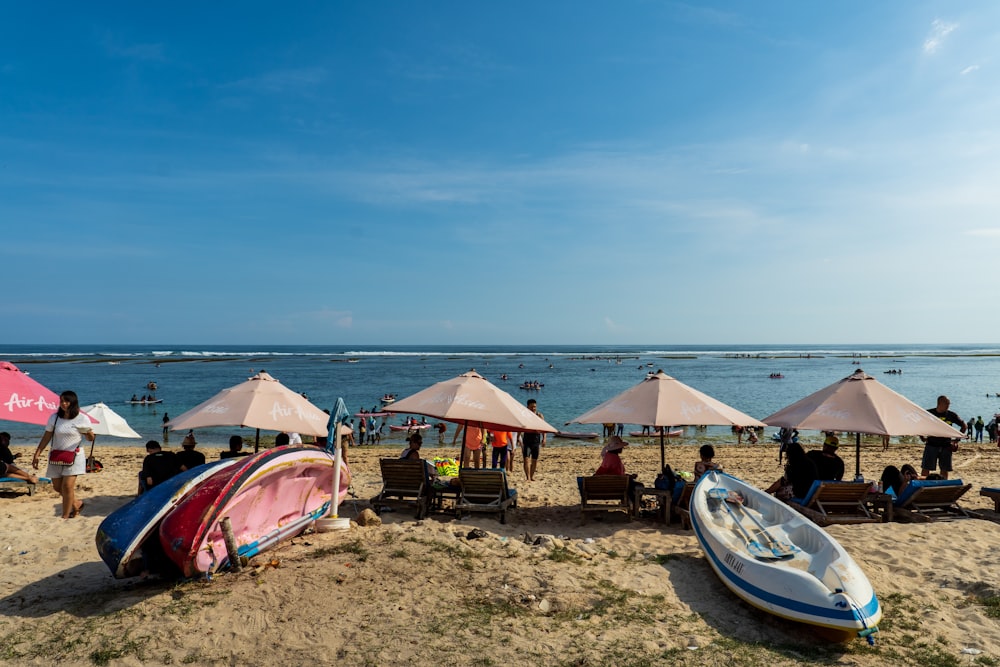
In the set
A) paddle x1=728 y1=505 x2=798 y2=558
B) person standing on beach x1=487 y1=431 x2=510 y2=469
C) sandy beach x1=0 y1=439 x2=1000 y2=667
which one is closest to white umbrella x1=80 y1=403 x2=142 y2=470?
sandy beach x1=0 y1=439 x2=1000 y2=667

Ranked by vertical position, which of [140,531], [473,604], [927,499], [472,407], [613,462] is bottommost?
[473,604]

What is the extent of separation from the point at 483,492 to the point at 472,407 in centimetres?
145

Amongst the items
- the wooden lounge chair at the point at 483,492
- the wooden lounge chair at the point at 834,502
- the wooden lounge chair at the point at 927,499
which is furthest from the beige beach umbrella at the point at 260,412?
the wooden lounge chair at the point at 927,499

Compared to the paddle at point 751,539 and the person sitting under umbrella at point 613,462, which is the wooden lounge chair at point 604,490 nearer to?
the person sitting under umbrella at point 613,462

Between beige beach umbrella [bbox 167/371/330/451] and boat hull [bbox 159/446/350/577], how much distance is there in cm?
122

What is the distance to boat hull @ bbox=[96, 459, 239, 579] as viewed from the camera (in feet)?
16.8

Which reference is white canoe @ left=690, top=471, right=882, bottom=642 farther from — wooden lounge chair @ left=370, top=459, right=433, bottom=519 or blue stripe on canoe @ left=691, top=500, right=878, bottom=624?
wooden lounge chair @ left=370, top=459, right=433, bottom=519

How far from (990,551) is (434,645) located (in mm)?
6865

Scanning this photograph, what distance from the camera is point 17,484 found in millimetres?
10266

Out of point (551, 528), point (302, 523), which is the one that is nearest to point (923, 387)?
point (551, 528)

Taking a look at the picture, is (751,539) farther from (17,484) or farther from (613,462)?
(17,484)

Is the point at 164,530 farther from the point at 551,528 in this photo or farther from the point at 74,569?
the point at 551,528

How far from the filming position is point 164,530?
5410mm

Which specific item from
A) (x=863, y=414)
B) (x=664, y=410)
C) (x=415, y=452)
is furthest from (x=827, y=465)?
(x=415, y=452)
